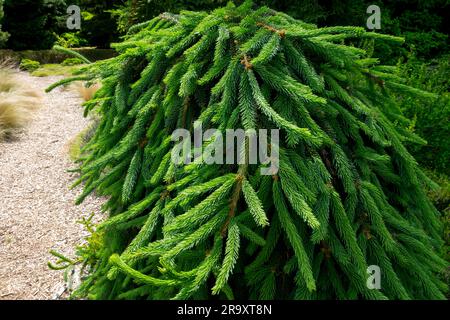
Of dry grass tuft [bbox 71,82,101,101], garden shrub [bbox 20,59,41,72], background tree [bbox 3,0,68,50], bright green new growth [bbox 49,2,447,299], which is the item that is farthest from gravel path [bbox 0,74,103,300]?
background tree [bbox 3,0,68,50]

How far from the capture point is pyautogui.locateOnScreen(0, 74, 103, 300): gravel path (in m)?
3.44

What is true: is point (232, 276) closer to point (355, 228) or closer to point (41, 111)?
point (355, 228)

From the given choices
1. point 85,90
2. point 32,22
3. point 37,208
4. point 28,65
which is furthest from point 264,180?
point 32,22

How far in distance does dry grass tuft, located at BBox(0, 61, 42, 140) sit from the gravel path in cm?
19

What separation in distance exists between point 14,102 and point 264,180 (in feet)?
21.1

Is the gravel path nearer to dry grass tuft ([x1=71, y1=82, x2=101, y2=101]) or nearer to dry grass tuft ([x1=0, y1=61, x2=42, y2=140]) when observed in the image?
dry grass tuft ([x1=0, y1=61, x2=42, y2=140])

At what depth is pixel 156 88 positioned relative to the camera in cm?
200

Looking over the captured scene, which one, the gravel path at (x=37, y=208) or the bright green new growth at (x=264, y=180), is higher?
the bright green new growth at (x=264, y=180)

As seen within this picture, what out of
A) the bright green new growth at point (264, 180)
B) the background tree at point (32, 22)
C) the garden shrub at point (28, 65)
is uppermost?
the bright green new growth at point (264, 180)

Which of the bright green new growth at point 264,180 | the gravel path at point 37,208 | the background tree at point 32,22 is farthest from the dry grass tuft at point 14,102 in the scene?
the bright green new growth at point 264,180

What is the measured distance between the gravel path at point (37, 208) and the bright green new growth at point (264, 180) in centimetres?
157

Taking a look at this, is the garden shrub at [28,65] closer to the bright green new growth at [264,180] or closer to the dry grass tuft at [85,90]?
the dry grass tuft at [85,90]

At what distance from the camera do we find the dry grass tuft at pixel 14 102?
21.3 ft

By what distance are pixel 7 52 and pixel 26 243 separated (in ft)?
30.8
